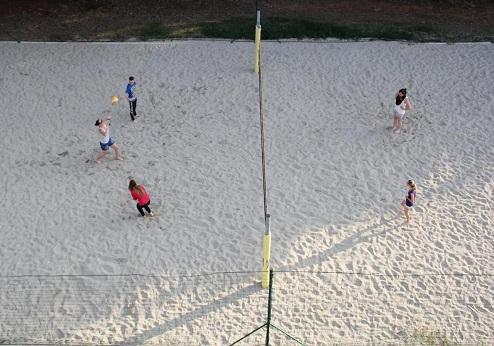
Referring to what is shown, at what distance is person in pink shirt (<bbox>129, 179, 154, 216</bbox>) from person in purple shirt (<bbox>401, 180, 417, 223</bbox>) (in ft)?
15.0

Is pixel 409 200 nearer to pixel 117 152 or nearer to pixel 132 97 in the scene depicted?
pixel 117 152

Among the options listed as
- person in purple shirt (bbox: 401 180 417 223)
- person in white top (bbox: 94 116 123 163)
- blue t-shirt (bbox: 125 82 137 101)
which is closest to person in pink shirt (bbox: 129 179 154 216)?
person in white top (bbox: 94 116 123 163)

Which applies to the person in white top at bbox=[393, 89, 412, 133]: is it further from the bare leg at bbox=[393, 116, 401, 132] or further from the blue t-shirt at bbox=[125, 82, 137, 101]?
the blue t-shirt at bbox=[125, 82, 137, 101]

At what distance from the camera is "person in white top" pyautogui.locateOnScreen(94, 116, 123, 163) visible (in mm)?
10977

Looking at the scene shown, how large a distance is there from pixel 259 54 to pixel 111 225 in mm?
6156

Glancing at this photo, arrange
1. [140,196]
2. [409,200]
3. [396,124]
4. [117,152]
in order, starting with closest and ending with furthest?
1. [140,196]
2. [409,200]
3. [117,152]
4. [396,124]

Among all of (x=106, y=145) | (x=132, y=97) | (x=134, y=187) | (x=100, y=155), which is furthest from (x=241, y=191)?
(x=132, y=97)

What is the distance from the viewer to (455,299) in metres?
8.91

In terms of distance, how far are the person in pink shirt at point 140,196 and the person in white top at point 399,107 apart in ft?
18.5

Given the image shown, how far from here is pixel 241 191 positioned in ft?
35.8

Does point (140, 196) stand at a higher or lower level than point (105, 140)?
lower

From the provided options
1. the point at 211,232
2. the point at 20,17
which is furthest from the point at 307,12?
the point at 211,232

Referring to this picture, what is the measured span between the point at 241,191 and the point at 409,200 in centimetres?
313

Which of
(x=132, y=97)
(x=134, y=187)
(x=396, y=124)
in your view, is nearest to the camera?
(x=134, y=187)
